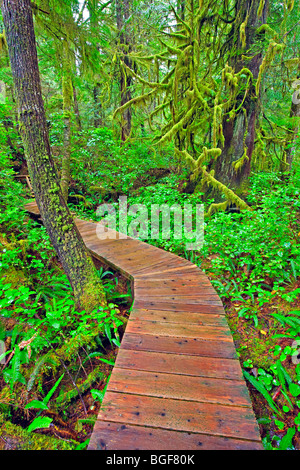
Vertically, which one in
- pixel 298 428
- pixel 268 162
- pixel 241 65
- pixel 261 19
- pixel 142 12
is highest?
pixel 142 12

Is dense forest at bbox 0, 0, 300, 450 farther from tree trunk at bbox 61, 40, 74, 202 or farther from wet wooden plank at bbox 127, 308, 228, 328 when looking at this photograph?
wet wooden plank at bbox 127, 308, 228, 328

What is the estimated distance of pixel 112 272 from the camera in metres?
5.12

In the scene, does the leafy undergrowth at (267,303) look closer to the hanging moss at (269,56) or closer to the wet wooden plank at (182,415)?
the wet wooden plank at (182,415)


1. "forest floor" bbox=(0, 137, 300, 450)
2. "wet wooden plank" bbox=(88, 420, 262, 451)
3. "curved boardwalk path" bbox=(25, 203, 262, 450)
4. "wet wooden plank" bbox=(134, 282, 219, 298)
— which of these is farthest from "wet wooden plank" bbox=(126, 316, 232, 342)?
"wet wooden plank" bbox=(88, 420, 262, 451)

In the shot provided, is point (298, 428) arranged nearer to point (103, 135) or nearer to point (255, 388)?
point (255, 388)

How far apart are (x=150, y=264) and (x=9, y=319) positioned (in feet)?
8.18

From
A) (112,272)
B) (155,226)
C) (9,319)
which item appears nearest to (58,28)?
(155,226)

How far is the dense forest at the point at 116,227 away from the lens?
2.62 meters

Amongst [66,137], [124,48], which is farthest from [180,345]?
[124,48]

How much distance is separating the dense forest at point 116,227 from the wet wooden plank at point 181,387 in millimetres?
645

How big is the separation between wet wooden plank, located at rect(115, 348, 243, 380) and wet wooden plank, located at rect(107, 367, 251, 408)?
5 cm

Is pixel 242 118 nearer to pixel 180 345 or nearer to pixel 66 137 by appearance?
pixel 66 137

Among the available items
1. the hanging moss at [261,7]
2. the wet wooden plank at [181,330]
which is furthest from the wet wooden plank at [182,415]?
the hanging moss at [261,7]

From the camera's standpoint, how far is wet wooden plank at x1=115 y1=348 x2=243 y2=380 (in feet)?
6.97
